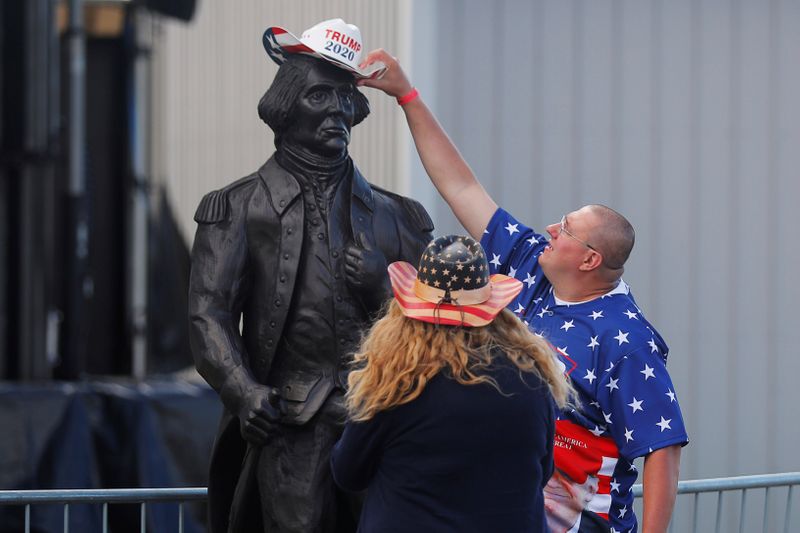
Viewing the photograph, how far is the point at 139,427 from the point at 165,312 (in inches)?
152

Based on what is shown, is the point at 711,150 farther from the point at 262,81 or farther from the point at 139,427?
the point at 139,427

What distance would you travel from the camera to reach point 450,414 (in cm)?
250

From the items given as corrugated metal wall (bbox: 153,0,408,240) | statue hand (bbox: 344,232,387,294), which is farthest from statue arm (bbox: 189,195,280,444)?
corrugated metal wall (bbox: 153,0,408,240)

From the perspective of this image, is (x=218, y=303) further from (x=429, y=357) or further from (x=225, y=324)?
(x=429, y=357)

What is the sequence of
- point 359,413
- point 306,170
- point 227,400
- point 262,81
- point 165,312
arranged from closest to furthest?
point 359,413 → point 227,400 → point 306,170 → point 262,81 → point 165,312

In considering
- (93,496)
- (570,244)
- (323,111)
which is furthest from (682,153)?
(93,496)

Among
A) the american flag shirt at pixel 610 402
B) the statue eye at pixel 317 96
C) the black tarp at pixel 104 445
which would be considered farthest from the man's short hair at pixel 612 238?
the black tarp at pixel 104 445

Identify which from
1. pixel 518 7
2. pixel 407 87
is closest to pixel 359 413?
pixel 407 87

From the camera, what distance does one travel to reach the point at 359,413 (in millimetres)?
2539

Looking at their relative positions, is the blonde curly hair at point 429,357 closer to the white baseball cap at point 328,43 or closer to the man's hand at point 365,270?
the man's hand at point 365,270

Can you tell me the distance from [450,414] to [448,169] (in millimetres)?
1390

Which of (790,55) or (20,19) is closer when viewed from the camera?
(790,55)

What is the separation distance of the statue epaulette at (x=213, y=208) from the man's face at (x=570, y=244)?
0.92 m

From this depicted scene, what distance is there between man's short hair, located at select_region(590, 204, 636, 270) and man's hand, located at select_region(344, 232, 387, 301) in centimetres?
59
